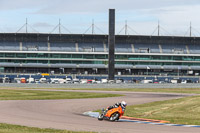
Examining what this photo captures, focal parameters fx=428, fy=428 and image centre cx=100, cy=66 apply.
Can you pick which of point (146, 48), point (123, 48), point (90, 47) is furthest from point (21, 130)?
point (146, 48)

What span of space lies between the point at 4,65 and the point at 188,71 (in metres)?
68.5

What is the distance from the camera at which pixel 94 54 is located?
517 feet

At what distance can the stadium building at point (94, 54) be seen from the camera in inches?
6147

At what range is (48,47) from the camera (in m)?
160

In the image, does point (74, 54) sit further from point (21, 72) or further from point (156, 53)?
point (156, 53)

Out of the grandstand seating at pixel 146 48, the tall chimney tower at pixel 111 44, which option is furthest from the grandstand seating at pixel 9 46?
the tall chimney tower at pixel 111 44

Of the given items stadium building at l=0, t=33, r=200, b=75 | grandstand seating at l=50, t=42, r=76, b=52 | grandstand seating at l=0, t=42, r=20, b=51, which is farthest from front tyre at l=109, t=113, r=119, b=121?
grandstand seating at l=0, t=42, r=20, b=51

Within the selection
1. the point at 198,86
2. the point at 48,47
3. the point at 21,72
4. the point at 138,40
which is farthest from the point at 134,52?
the point at 198,86

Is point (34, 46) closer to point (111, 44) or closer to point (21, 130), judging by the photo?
point (111, 44)

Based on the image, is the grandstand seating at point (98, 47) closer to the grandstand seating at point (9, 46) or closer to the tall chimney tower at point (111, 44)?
the grandstand seating at point (9, 46)

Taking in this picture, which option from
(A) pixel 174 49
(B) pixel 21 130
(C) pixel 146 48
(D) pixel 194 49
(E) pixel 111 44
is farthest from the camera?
(D) pixel 194 49

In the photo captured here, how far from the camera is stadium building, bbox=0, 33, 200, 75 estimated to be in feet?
512

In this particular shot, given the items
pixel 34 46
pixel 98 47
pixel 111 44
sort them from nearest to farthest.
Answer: pixel 111 44
pixel 34 46
pixel 98 47

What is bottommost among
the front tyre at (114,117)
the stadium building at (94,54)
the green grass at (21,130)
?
the green grass at (21,130)
